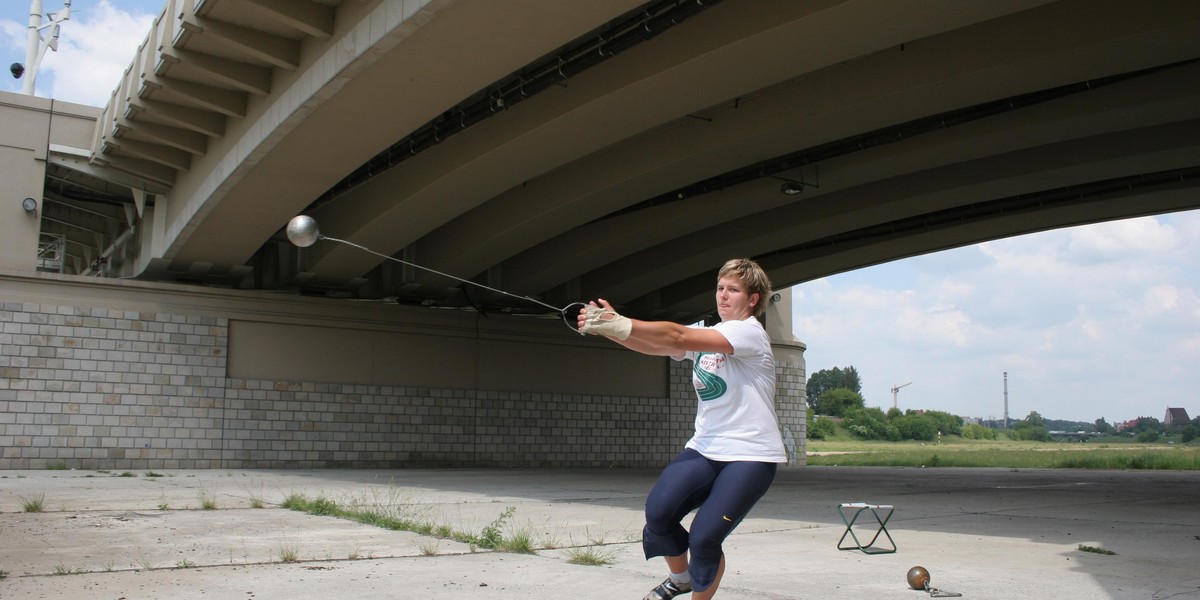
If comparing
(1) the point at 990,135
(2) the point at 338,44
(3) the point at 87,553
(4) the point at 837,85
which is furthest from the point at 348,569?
(1) the point at 990,135

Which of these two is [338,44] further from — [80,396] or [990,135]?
[80,396]

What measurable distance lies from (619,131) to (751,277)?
487 inches

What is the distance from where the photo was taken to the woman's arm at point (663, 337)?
4180 mm

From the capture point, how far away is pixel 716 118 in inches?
703

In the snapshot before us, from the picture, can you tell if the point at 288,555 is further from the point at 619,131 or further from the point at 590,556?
the point at 619,131

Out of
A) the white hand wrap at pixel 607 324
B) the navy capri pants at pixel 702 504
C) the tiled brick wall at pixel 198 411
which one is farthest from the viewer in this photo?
the tiled brick wall at pixel 198 411

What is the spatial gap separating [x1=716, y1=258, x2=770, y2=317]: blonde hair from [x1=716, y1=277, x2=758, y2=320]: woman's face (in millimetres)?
32

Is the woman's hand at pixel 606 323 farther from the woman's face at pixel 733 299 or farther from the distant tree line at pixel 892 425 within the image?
the distant tree line at pixel 892 425

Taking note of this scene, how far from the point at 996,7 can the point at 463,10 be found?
691 centimetres

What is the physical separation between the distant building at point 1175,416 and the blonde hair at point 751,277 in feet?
371

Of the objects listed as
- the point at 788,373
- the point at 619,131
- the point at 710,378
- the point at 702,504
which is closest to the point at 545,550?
the point at 702,504

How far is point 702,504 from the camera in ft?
15.4

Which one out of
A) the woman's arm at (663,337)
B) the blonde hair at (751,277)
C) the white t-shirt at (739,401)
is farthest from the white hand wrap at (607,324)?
the blonde hair at (751,277)

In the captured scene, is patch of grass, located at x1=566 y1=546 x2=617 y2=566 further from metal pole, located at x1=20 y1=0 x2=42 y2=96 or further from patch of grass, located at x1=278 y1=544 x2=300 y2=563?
metal pole, located at x1=20 y1=0 x2=42 y2=96
